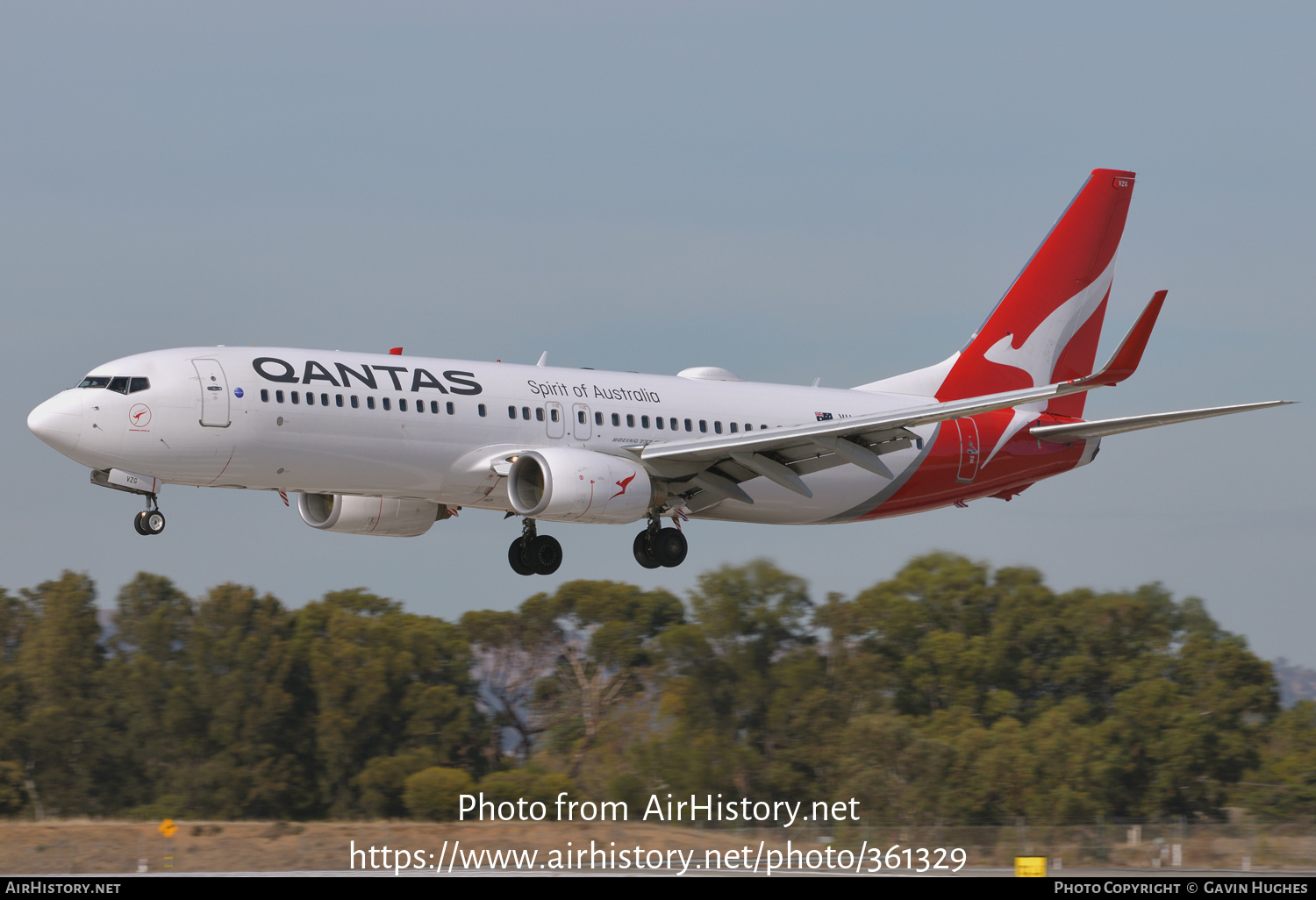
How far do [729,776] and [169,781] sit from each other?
2857 cm

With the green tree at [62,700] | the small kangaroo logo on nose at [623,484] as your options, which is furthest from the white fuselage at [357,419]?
the green tree at [62,700]

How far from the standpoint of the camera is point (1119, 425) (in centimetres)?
4256

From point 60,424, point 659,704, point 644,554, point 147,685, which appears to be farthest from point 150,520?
point 147,685

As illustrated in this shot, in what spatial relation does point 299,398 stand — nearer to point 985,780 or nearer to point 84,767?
point 985,780

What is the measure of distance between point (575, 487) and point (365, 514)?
6613 millimetres

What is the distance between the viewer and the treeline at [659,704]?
7506 cm

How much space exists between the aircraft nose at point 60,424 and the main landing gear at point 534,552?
460 inches

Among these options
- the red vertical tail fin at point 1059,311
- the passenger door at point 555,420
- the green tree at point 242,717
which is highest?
the red vertical tail fin at point 1059,311

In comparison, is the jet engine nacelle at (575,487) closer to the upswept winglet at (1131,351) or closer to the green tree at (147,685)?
the upswept winglet at (1131,351)

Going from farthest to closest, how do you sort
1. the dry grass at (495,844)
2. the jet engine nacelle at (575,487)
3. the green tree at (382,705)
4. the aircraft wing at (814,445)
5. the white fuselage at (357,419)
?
1. the green tree at (382,705)
2. the dry grass at (495,844)
3. the jet engine nacelle at (575,487)
4. the aircraft wing at (814,445)
5. the white fuselage at (357,419)

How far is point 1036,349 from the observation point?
159 ft

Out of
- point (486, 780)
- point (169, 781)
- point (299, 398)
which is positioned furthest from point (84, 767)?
point (299, 398)

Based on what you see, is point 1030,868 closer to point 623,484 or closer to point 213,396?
point 623,484
